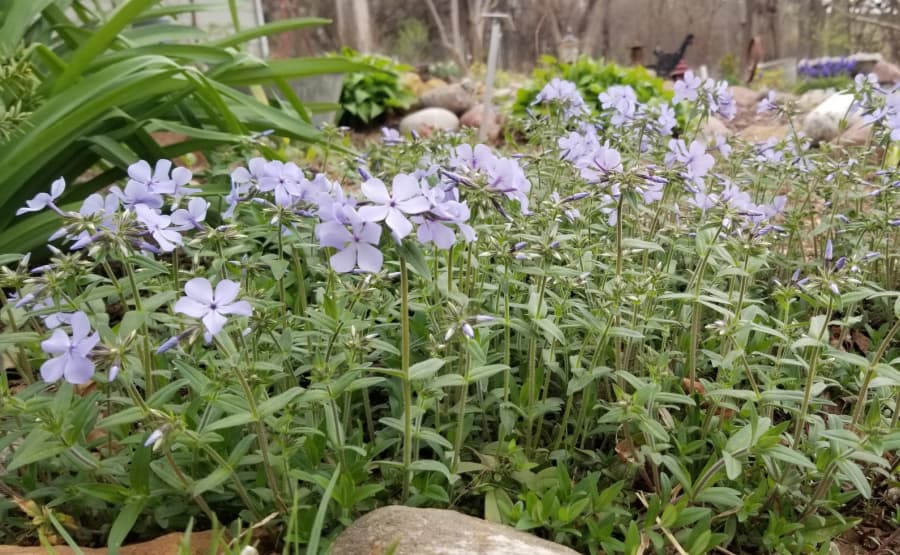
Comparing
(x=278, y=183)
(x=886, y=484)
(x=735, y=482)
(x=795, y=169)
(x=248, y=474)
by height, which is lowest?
(x=886, y=484)

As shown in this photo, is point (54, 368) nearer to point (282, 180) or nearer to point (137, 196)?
point (137, 196)

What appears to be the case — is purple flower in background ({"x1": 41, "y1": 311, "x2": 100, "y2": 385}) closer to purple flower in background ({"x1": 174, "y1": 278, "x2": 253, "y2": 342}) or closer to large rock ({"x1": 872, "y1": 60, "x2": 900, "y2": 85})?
purple flower in background ({"x1": 174, "y1": 278, "x2": 253, "y2": 342})

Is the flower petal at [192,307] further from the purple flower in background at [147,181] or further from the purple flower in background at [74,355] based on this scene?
the purple flower in background at [147,181]

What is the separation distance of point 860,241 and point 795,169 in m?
0.37

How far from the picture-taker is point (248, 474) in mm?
1824

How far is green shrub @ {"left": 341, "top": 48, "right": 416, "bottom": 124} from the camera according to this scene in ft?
27.3

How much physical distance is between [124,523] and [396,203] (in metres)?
1.01

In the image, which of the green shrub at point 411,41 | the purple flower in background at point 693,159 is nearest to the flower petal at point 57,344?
the purple flower in background at point 693,159

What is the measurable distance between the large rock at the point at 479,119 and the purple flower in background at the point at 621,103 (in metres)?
4.17

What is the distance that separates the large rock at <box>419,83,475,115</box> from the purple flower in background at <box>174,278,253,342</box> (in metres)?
7.93

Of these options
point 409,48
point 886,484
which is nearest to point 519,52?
point 409,48

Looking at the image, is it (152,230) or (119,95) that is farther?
(119,95)

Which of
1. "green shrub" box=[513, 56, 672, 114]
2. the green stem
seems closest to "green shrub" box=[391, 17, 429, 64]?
"green shrub" box=[513, 56, 672, 114]

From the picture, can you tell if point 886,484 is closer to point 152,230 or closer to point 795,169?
point 795,169
